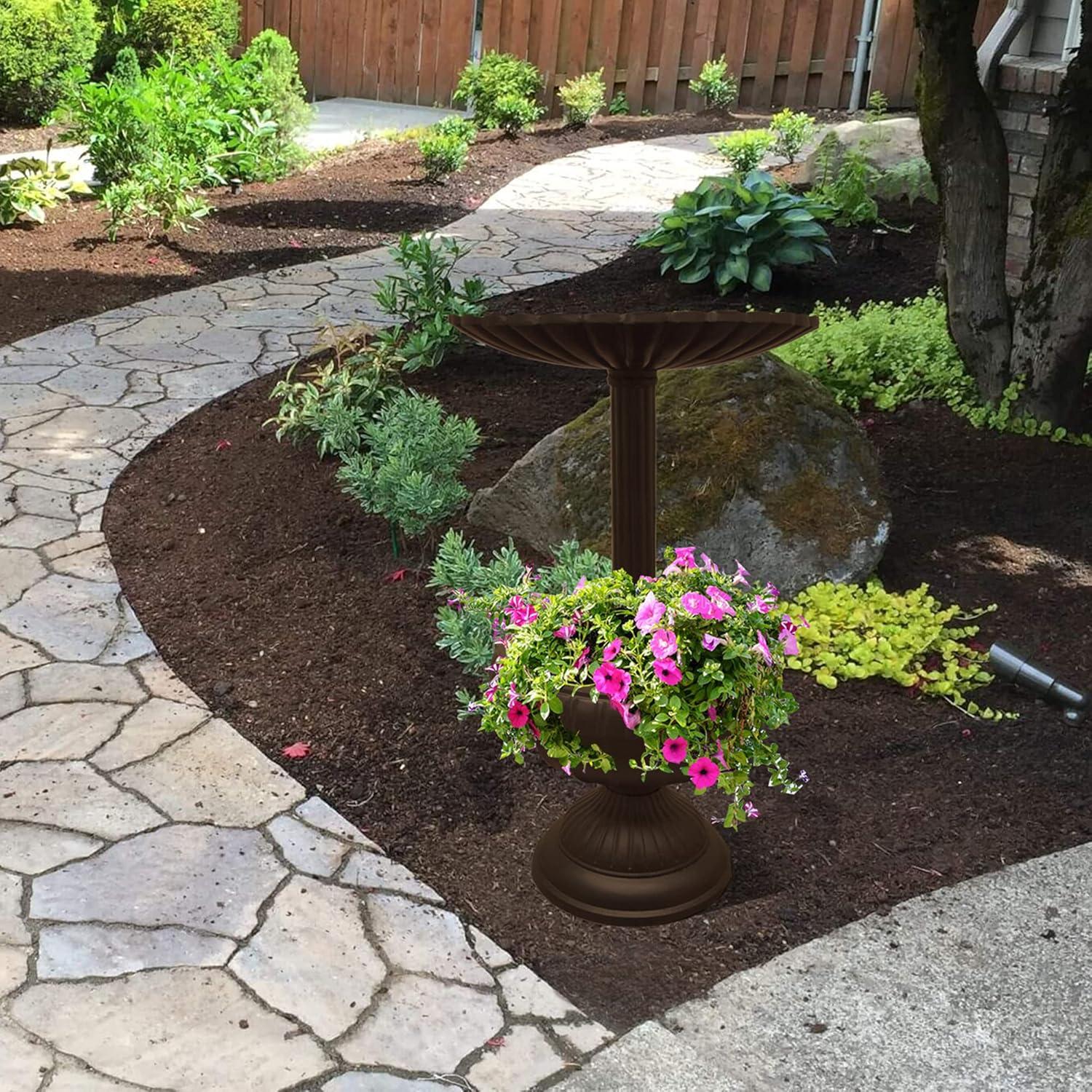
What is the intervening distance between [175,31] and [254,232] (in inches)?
181

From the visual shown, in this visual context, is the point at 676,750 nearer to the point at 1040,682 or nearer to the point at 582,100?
the point at 1040,682

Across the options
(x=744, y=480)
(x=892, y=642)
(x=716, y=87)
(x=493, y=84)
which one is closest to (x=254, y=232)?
(x=493, y=84)

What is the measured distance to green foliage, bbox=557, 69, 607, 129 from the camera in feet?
41.7

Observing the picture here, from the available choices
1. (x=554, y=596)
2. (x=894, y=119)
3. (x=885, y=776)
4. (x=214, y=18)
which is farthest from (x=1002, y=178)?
(x=214, y=18)

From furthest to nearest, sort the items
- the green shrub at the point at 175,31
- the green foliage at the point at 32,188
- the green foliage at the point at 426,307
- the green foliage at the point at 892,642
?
the green shrub at the point at 175,31
the green foliage at the point at 32,188
the green foliage at the point at 426,307
the green foliage at the point at 892,642

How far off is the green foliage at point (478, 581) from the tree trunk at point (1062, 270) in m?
2.51

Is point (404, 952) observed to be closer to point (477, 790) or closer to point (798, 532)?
point (477, 790)

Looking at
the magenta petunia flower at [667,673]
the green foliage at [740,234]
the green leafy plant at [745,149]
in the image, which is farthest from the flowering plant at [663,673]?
the green leafy plant at [745,149]

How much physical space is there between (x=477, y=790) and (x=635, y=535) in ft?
3.07

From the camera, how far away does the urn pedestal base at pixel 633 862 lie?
3.23 m

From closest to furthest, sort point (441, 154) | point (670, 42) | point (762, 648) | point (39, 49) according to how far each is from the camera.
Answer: point (762, 648)
point (441, 154)
point (39, 49)
point (670, 42)

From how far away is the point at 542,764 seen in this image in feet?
12.5

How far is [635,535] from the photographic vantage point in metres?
3.18

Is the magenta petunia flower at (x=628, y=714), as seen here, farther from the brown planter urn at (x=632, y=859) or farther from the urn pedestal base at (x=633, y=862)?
the urn pedestal base at (x=633, y=862)
